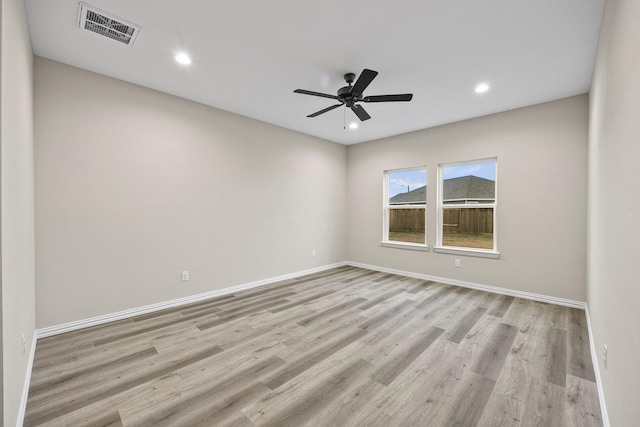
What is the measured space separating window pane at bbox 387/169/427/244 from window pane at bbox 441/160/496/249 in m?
0.41

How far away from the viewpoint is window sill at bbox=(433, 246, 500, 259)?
13.7 ft

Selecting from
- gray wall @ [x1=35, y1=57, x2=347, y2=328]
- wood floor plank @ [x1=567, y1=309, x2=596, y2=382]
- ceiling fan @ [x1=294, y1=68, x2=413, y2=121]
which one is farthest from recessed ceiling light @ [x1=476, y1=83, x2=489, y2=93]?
gray wall @ [x1=35, y1=57, x2=347, y2=328]

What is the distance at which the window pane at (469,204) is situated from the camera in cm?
438

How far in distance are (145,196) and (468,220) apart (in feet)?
16.2

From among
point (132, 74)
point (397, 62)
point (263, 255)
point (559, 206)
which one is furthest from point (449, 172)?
point (132, 74)

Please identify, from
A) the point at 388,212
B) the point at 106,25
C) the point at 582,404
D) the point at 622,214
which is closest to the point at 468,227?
the point at 388,212

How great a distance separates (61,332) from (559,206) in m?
6.11

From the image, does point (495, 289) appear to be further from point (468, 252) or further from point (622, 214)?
point (622, 214)

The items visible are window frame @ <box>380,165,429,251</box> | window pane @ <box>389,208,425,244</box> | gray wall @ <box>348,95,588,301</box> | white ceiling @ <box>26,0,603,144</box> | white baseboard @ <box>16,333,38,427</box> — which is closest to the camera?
white baseboard @ <box>16,333,38,427</box>

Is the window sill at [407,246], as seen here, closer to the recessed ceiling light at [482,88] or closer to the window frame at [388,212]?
the window frame at [388,212]

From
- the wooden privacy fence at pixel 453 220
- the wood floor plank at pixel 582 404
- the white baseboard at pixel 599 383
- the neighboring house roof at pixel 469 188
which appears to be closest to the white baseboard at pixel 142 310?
the wooden privacy fence at pixel 453 220

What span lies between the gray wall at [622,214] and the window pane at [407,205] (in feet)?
10.8

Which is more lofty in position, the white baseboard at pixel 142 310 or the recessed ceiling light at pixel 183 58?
the recessed ceiling light at pixel 183 58

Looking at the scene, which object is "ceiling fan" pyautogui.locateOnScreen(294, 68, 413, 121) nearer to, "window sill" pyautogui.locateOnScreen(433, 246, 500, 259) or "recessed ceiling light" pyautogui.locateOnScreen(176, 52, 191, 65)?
"recessed ceiling light" pyautogui.locateOnScreen(176, 52, 191, 65)
